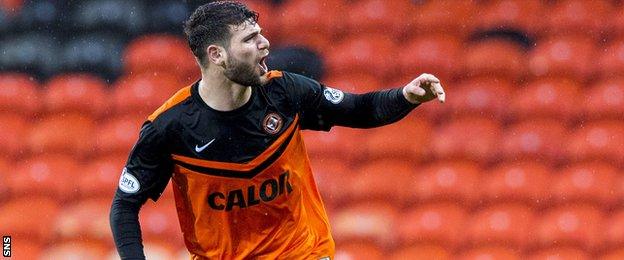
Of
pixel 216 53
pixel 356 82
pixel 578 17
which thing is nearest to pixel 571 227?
pixel 578 17

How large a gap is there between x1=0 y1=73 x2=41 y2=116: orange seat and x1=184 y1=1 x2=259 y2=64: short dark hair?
148 inches

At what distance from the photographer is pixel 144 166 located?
3660 millimetres

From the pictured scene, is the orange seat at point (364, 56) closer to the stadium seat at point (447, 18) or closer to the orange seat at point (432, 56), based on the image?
the orange seat at point (432, 56)

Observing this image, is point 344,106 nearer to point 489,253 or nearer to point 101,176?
point 489,253

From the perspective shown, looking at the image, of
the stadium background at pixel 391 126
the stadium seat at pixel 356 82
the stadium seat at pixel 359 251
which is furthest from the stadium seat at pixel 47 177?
the stadium seat at pixel 359 251

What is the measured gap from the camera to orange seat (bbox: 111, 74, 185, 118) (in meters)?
7.10

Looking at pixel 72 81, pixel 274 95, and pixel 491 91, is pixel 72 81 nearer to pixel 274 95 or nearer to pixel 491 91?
pixel 491 91

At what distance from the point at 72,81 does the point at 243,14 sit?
3820 millimetres

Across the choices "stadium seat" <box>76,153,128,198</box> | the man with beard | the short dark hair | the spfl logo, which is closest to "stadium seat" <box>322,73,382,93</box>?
"stadium seat" <box>76,153,128,198</box>

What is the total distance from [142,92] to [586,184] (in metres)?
2.38

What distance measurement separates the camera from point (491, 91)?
21.6ft

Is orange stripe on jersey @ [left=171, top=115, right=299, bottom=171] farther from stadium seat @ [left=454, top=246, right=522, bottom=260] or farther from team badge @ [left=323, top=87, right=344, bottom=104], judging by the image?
stadium seat @ [left=454, top=246, right=522, bottom=260]

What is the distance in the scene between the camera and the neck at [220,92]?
3.70 m

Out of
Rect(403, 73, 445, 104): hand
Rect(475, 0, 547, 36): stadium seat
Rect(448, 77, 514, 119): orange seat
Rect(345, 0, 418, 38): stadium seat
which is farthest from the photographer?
Rect(345, 0, 418, 38): stadium seat
